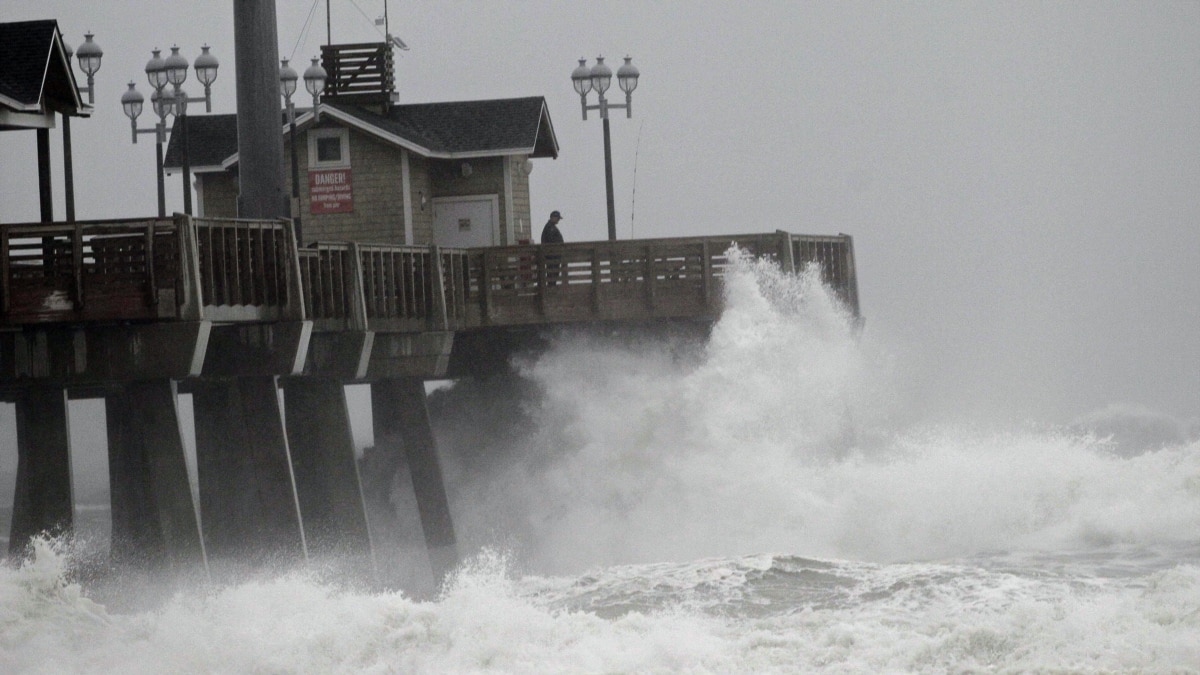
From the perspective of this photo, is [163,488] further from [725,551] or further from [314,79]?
[314,79]

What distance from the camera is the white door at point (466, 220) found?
1516 inches

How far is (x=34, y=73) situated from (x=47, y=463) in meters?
7.37

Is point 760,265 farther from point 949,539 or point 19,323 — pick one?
point 19,323

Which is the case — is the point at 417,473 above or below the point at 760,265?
below

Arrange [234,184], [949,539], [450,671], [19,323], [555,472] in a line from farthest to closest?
[234,184] → [555,472] → [949,539] → [19,323] → [450,671]

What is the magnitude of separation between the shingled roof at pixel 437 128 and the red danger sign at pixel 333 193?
1077mm

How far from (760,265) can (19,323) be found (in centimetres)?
1354

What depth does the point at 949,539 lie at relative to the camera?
94.2 feet

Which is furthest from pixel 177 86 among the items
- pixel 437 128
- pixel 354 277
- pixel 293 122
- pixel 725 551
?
pixel 725 551

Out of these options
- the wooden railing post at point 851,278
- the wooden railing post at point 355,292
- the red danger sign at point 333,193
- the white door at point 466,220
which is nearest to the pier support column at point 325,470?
the wooden railing post at point 355,292

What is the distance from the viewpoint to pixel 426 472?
30.4 metres

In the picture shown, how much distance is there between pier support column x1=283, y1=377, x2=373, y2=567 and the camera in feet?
Answer: 85.3

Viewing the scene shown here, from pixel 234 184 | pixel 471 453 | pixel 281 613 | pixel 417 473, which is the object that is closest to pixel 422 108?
pixel 234 184

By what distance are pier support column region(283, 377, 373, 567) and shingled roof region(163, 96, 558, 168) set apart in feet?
39.9
